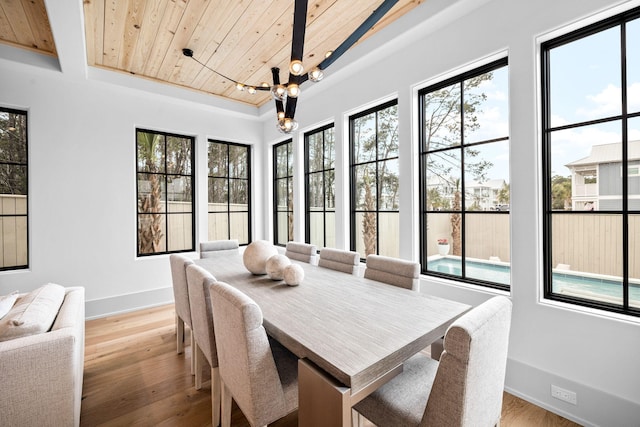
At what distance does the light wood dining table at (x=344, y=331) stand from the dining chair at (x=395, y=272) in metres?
0.11

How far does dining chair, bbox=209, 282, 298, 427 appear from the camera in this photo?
3.76ft

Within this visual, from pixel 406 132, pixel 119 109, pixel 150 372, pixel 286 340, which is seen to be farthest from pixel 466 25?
pixel 119 109

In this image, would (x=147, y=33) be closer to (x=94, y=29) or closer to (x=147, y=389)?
(x=94, y=29)

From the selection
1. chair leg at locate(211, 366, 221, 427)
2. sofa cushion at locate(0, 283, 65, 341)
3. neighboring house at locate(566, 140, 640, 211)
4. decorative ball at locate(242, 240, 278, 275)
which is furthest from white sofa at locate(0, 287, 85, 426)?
neighboring house at locate(566, 140, 640, 211)

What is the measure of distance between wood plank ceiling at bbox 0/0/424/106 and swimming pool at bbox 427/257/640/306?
85.3 inches

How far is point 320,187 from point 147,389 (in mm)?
2720

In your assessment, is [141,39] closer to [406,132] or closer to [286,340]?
[406,132]

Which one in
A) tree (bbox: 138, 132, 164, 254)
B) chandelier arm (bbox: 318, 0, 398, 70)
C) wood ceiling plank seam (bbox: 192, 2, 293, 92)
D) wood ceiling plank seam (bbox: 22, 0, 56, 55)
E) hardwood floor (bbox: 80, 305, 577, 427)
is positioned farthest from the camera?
tree (bbox: 138, 132, 164, 254)

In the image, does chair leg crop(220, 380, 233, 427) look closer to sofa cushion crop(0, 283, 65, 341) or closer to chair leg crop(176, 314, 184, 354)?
sofa cushion crop(0, 283, 65, 341)

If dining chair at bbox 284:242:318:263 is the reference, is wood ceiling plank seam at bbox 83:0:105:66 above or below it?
above

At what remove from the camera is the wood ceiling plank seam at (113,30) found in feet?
7.45

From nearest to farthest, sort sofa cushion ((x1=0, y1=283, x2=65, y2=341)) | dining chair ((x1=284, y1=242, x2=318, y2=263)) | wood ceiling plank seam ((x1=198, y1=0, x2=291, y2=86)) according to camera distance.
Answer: sofa cushion ((x1=0, y1=283, x2=65, y2=341)) → wood ceiling plank seam ((x1=198, y1=0, x2=291, y2=86)) → dining chair ((x1=284, y1=242, x2=318, y2=263))

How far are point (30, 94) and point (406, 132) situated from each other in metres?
3.89

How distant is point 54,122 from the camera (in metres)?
3.12
